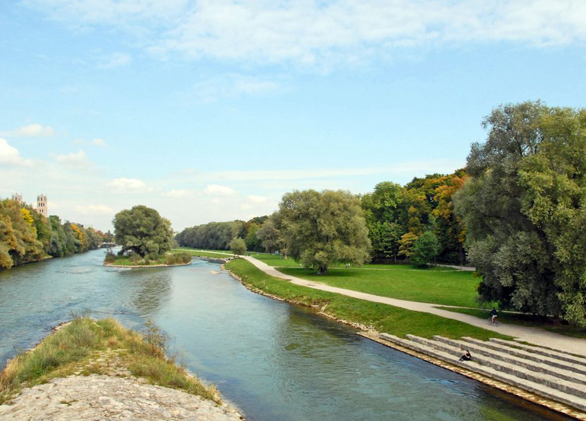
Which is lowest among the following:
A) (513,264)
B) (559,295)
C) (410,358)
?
(410,358)

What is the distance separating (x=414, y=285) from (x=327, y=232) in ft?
44.8

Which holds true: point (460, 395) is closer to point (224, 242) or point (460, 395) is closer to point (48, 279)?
point (48, 279)

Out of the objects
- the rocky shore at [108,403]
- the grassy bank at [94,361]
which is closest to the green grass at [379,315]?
the grassy bank at [94,361]

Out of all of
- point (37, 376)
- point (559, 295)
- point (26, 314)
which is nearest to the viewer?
point (37, 376)

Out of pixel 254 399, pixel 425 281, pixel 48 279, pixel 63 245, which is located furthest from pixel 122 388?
pixel 63 245

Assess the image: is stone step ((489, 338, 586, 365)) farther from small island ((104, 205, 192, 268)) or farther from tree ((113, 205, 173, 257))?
tree ((113, 205, 173, 257))

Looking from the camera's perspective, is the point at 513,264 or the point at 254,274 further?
the point at 254,274

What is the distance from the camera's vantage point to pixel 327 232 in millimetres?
55250

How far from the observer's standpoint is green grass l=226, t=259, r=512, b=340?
26062mm

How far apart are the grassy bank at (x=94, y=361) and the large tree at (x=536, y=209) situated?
18138mm

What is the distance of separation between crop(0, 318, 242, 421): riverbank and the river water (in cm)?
201

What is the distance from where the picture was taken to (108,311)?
37.6 metres

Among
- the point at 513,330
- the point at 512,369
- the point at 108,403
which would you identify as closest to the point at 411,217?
the point at 513,330

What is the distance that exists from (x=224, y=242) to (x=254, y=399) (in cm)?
15582
